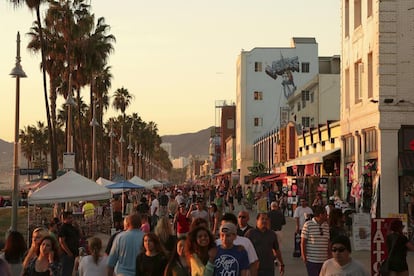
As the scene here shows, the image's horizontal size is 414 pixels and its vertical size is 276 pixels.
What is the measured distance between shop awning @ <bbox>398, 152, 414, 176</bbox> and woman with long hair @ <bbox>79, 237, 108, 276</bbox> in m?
19.6

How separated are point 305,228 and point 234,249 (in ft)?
13.7

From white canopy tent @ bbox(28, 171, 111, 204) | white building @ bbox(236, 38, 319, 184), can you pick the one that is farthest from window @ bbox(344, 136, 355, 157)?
white building @ bbox(236, 38, 319, 184)

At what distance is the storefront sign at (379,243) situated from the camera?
13625mm

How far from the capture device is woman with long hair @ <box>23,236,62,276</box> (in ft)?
32.0

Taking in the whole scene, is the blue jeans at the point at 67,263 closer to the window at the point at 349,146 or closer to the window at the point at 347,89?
the window at the point at 349,146

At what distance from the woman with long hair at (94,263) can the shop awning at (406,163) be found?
19.6 m

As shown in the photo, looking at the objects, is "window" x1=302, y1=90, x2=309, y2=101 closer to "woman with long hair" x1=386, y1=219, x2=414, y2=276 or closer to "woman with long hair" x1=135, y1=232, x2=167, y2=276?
"woman with long hair" x1=386, y1=219, x2=414, y2=276

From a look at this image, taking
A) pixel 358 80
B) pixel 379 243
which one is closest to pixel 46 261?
pixel 379 243

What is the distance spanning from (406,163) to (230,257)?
21.4 m

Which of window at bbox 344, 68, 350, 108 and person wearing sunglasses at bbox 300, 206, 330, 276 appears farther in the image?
window at bbox 344, 68, 350, 108

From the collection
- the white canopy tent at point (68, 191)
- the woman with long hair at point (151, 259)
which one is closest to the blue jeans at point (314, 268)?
the woman with long hair at point (151, 259)

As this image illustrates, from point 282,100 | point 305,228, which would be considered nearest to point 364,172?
point 305,228

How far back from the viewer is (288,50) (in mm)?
110375

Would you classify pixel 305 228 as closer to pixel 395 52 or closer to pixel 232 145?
pixel 395 52
